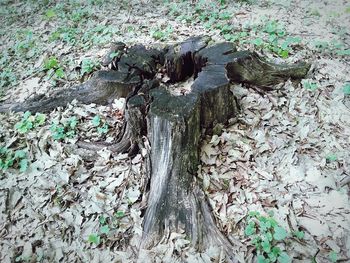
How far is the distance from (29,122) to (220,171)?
83.9 inches

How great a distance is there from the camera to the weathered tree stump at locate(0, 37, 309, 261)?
7.70 ft

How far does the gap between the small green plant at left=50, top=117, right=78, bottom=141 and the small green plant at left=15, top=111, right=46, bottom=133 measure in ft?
0.55

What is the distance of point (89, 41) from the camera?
14.9ft

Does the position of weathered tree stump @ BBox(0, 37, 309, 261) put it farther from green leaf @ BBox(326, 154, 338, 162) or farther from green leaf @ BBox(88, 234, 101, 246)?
green leaf @ BBox(326, 154, 338, 162)

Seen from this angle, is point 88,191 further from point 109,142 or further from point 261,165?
point 261,165

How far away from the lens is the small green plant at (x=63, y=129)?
3084mm


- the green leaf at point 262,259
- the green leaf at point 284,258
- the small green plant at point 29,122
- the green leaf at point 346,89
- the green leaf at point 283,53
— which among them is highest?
the green leaf at point 283,53

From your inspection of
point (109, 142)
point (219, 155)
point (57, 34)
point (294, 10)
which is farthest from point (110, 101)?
point (294, 10)

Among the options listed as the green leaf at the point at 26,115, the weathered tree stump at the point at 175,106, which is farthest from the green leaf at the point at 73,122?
the green leaf at the point at 26,115

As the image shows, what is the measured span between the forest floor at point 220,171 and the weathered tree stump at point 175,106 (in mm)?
116

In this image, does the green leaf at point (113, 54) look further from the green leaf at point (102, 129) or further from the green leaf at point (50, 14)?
the green leaf at point (50, 14)

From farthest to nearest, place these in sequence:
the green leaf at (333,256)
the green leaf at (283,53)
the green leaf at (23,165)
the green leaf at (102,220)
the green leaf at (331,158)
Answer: the green leaf at (283,53)
the green leaf at (23,165)
the green leaf at (331,158)
the green leaf at (102,220)
the green leaf at (333,256)

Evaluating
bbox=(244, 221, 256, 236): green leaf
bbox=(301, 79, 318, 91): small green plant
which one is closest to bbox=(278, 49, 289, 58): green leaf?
bbox=(301, 79, 318, 91): small green plant

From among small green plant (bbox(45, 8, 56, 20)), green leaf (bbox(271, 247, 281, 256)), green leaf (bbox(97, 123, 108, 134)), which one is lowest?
green leaf (bbox(271, 247, 281, 256))
